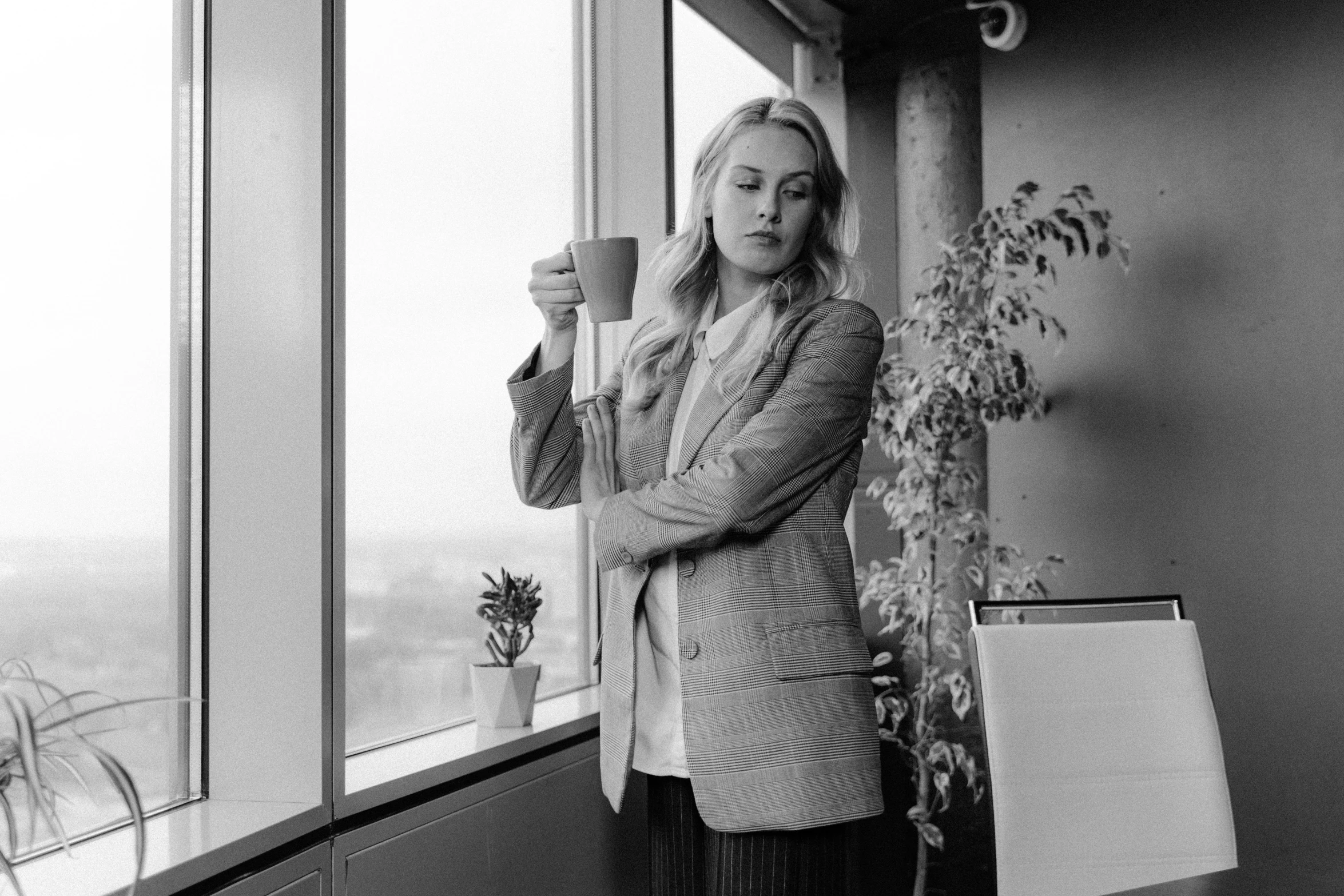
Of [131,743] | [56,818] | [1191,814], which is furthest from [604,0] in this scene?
[56,818]

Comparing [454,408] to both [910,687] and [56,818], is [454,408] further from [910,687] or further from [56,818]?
[910,687]

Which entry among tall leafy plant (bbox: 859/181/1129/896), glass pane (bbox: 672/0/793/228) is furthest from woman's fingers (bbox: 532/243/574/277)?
tall leafy plant (bbox: 859/181/1129/896)

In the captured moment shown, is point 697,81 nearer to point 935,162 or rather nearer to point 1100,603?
point 935,162

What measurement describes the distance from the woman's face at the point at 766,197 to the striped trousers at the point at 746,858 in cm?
70

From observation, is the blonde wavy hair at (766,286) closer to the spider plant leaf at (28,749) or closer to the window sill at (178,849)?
the window sill at (178,849)

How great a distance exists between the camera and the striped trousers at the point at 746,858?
149 cm

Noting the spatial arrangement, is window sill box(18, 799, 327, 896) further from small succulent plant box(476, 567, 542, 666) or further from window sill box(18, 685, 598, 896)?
small succulent plant box(476, 567, 542, 666)

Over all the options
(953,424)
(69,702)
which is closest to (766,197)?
(69,702)

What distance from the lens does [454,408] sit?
2.38 m

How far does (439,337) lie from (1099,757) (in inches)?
54.6

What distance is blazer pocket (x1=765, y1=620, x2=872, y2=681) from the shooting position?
1.50 m

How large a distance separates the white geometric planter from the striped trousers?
0.73 meters

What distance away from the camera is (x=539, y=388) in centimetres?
167

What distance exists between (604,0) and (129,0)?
1491 millimetres
